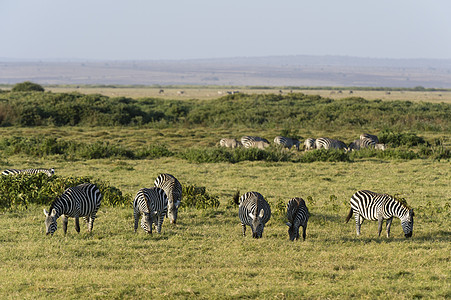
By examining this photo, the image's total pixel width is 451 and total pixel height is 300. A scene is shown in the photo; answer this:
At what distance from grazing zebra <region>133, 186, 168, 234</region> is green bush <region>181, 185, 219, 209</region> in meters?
2.80

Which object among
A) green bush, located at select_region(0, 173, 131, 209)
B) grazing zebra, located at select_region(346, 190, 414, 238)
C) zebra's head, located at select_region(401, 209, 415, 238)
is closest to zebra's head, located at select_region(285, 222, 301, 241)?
grazing zebra, located at select_region(346, 190, 414, 238)

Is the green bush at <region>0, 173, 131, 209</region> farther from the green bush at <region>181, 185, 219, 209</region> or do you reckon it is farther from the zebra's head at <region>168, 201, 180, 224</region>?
the zebra's head at <region>168, 201, 180, 224</region>

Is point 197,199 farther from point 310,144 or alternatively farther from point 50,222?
point 310,144

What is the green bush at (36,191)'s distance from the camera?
48.0ft

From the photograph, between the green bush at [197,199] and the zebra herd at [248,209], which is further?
the green bush at [197,199]

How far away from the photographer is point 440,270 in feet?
30.4

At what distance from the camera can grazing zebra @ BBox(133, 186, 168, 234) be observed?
1136 cm

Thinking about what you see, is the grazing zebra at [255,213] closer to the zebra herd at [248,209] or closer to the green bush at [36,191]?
the zebra herd at [248,209]

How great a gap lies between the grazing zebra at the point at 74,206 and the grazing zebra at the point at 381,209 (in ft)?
18.7

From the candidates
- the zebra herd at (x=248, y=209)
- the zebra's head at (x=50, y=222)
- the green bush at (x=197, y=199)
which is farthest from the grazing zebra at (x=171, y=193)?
the zebra's head at (x=50, y=222)

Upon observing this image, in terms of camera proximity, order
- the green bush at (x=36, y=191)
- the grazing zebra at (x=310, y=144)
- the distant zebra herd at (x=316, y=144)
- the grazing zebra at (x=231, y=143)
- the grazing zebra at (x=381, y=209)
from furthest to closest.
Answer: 1. the grazing zebra at (x=310, y=144)
2. the grazing zebra at (x=231, y=143)
3. the distant zebra herd at (x=316, y=144)
4. the green bush at (x=36, y=191)
5. the grazing zebra at (x=381, y=209)

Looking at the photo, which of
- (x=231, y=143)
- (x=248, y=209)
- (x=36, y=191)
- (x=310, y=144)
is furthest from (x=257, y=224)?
(x=310, y=144)

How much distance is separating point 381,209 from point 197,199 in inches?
211

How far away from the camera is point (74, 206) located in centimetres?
1124
